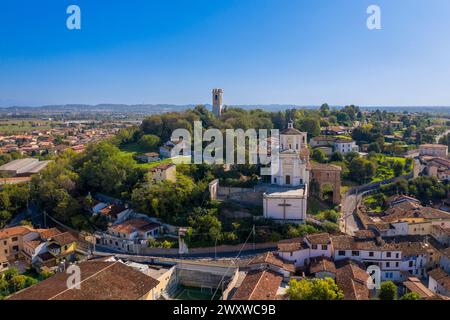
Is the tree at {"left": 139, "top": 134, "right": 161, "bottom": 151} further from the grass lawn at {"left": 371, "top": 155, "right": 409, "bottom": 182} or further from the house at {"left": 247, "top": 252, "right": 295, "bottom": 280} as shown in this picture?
the house at {"left": 247, "top": 252, "right": 295, "bottom": 280}

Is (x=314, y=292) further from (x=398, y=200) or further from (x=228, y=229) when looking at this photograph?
(x=398, y=200)

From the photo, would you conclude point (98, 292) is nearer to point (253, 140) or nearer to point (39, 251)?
point (39, 251)

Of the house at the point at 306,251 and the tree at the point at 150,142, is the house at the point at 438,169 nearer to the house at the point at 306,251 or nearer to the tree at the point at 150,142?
the house at the point at 306,251

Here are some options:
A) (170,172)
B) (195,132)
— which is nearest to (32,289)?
(170,172)

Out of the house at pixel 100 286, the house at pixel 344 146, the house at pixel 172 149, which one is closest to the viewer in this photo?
the house at pixel 100 286

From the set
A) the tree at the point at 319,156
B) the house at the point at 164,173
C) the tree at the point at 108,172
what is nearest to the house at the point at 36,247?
the tree at the point at 108,172

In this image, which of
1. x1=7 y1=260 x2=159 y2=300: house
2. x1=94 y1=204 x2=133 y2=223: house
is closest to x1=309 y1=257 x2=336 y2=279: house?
x1=7 y1=260 x2=159 y2=300: house

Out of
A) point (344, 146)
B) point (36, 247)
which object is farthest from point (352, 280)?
point (344, 146)
